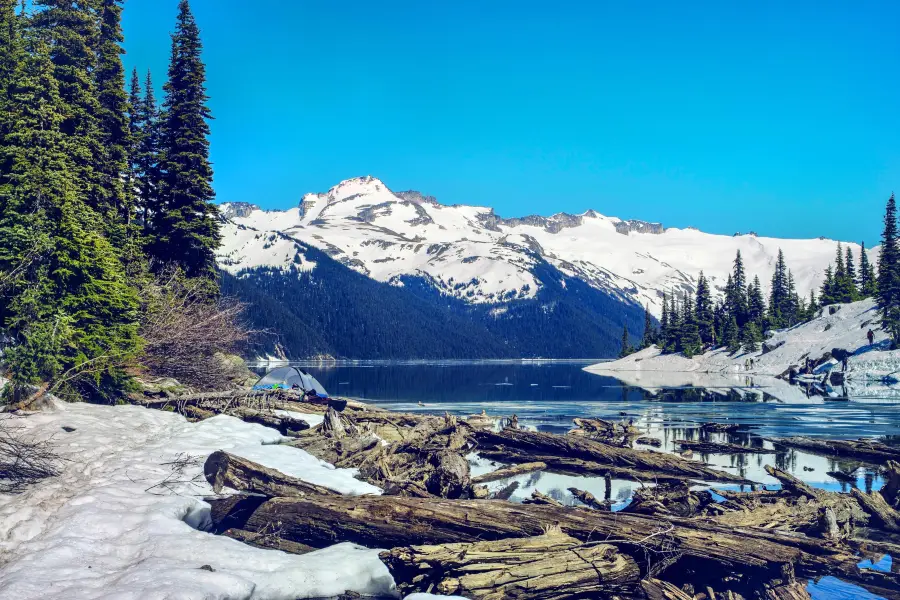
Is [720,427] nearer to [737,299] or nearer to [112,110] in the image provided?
[112,110]

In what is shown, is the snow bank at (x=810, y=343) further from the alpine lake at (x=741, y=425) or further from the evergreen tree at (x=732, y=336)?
the alpine lake at (x=741, y=425)

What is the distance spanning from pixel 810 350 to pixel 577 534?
10278 cm

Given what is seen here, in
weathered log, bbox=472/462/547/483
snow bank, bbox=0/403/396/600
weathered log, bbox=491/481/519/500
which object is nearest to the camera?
snow bank, bbox=0/403/396/600

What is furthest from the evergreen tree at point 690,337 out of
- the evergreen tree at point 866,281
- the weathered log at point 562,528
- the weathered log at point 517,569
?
the weathered log at point 517,569

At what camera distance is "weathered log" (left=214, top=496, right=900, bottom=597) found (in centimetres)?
1023

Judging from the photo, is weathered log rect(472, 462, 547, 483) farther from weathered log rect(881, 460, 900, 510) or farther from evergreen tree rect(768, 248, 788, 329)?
evergreen tree rect(768, 248, 788, 329)

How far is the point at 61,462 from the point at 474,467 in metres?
11.4

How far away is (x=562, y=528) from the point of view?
34.8ft

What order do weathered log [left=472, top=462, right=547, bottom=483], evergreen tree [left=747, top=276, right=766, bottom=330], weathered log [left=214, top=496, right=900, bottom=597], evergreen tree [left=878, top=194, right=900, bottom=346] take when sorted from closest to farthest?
weathered log [left=214, top=496, right=900, bottom=597]
weathered log [left=472, top=462, right=547, bottom=483]
evergreen tree [left=878, top=194, right=900, bottom=346]
evergreen tree [left=747, top=276, right=766, bottom=330]

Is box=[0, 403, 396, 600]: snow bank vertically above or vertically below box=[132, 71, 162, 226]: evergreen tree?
below

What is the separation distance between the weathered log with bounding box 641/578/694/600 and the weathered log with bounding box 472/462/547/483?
8041 mm

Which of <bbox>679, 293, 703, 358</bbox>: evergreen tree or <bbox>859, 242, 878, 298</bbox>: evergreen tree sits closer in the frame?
<bbox>859, 242, 878, 298</bbox>: evergreen tree

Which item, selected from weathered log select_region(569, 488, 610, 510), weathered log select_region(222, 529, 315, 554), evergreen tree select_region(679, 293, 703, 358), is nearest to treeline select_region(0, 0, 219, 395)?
weathered log select_region(222, 529, 315, 554)

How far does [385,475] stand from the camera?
1667 cm
